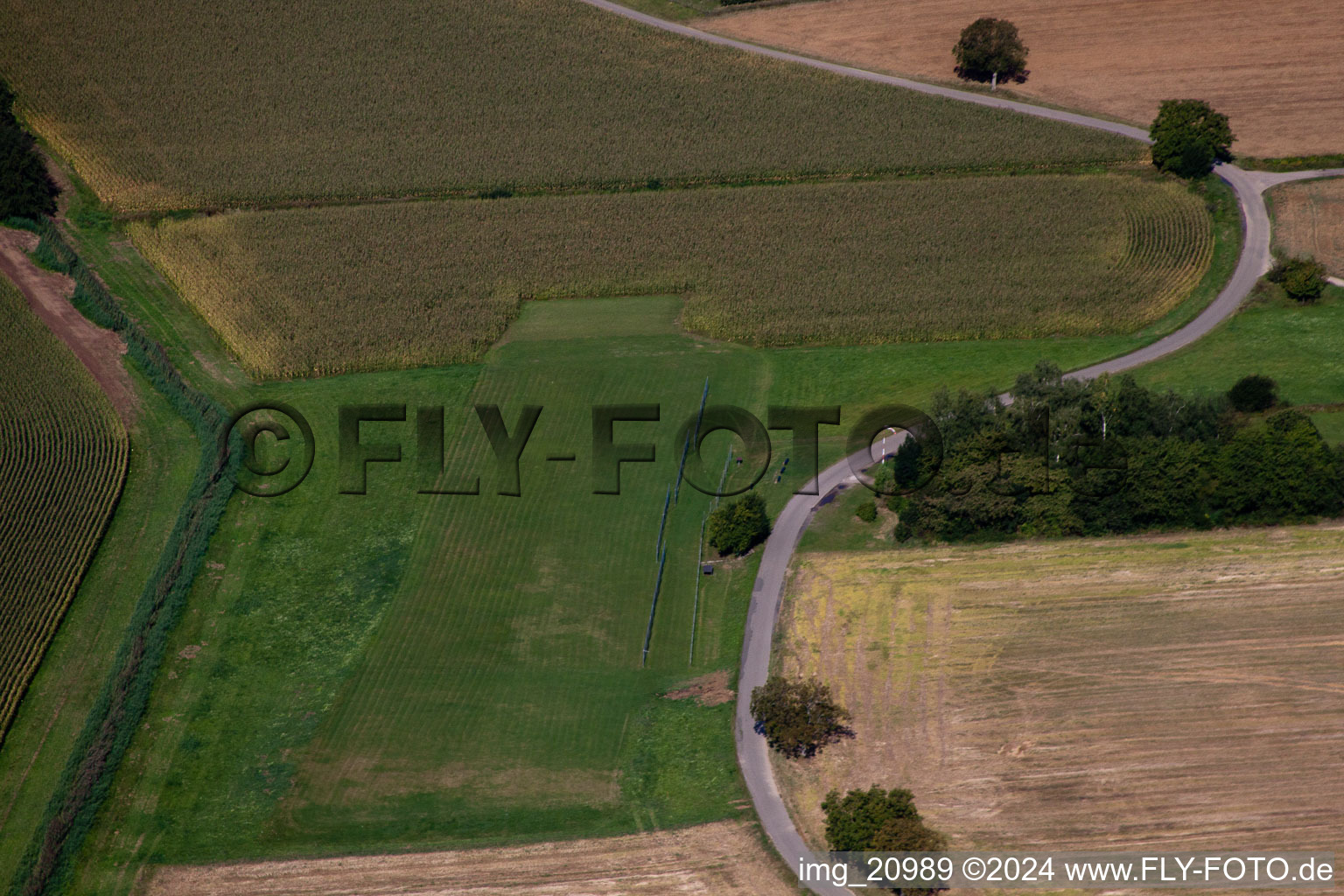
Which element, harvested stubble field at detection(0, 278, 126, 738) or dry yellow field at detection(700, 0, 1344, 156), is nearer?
harvested stubble field at detection(0, 278, 126, 738)

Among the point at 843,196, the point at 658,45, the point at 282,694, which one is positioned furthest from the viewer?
the point at 658,45

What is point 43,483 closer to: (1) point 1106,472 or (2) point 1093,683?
(2) point 1093,683

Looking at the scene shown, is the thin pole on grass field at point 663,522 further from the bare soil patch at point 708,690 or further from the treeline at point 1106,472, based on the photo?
the treeline at point 1106,472

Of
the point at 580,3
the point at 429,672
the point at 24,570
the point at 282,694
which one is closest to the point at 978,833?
the point at 429,672

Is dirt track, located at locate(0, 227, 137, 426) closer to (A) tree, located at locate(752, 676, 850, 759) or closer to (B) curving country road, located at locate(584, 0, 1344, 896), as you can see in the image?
(B) curving country road, located at locate(584, 0, 1344, 896)

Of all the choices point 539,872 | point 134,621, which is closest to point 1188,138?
point 539,872

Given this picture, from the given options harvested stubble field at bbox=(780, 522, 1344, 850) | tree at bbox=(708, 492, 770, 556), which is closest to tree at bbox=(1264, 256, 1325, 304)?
harvested stubble field at bbox=(780, 522, 1344, 850)

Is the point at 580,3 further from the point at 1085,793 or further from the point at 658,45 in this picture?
the point at 1085,793

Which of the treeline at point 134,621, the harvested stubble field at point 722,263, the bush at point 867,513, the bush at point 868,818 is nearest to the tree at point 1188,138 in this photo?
the harvested stubble field at point 722,263
